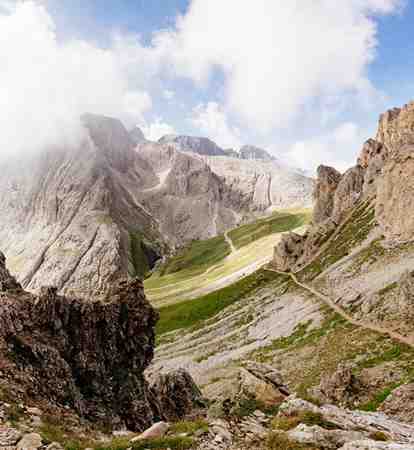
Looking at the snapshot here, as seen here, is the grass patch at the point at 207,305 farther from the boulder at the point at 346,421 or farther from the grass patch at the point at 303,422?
the grass patch at the point at 303,422

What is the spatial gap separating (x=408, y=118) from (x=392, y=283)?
68064 millimetres

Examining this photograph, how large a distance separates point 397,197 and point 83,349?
69.1 meters

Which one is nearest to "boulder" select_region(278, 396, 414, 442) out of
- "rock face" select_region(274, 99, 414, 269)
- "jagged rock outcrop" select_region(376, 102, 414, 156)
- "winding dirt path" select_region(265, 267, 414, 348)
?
"winding dirt path" select_region(265, 267, 414, 348)

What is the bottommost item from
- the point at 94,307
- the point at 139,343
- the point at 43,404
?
the point at 139,343

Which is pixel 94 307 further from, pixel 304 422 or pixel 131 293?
pixel 304 422

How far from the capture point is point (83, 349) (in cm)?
2850

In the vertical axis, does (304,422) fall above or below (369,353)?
above

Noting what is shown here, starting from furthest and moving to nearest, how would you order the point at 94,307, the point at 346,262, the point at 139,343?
the point at 346,262 → the point at 139,343 → the point at 94,307

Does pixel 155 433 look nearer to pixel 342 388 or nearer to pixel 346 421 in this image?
pixel 346 421

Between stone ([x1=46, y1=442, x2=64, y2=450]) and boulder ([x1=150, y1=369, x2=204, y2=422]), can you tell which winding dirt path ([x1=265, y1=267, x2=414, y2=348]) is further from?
stone ([x1=46, y1=442, x2=64, y2=450])

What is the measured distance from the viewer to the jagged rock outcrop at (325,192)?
415ft

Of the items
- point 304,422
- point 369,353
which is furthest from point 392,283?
point 304,422

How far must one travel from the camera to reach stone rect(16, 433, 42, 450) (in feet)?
43.8

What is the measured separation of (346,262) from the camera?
7794 centimetres
